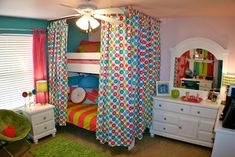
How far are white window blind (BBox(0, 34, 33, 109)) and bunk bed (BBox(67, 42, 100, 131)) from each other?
2.71 feet

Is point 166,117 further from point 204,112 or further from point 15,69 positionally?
point 15,69

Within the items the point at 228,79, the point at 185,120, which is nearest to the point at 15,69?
the point at 185,120

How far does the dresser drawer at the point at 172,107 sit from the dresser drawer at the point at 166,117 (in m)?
0.10

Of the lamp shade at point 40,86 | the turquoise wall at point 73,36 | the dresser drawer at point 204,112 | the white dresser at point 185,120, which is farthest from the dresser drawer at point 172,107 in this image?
the turquoise wall at point 73,36

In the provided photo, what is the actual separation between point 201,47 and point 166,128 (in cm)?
167

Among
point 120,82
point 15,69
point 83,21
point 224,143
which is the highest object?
point 83,21

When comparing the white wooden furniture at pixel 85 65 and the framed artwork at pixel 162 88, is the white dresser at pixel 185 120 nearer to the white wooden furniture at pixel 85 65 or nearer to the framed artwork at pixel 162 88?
the framed artwork at pixel 162 88

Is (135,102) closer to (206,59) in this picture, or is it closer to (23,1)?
(206,59)

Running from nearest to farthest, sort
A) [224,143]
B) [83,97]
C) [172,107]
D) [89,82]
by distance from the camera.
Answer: [224,143] < [172,107] < [83,97] < [89,82]

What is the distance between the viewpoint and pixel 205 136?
3307 millimetres

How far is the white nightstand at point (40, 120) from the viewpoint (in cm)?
347

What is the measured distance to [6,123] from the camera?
3164 millimetres

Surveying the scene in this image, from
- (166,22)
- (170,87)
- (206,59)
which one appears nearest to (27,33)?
(166,22)

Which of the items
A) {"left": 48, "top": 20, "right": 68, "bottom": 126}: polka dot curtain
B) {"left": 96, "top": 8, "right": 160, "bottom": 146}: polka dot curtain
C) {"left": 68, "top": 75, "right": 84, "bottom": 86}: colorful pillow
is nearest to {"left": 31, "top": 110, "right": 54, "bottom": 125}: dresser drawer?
{"left": 48, "top": 20, "right": 68, "bottom": 126}: polka dot curtain
